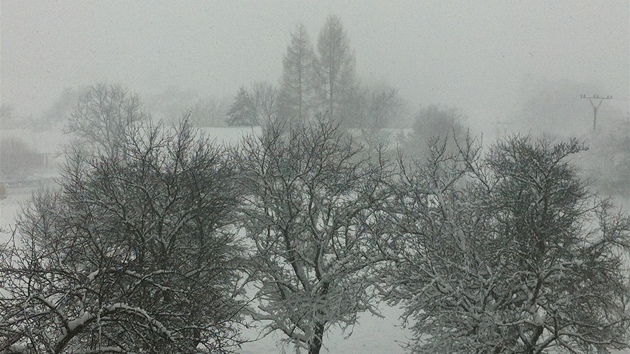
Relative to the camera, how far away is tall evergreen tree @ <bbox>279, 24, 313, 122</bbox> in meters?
52.2

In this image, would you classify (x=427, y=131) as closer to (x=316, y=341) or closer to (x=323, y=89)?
(x=323, y=89)

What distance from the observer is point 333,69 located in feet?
177

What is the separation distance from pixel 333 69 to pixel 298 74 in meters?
3.66

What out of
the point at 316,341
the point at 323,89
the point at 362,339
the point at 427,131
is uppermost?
the point at 323,89

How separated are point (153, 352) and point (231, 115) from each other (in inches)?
1684

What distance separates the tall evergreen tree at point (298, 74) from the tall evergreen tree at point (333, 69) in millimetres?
841

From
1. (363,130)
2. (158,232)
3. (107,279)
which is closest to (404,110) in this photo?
(363,130)

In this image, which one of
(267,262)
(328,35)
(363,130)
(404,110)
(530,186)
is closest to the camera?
(530,186)

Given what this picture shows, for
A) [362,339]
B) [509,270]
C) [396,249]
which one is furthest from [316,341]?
[509,270]

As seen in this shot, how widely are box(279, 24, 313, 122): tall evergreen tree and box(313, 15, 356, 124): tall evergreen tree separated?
2.76ft

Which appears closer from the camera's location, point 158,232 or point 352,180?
point 158,232

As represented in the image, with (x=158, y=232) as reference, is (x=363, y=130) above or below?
above

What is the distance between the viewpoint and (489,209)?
12.6 metres

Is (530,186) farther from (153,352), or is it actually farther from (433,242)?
(153,352)
